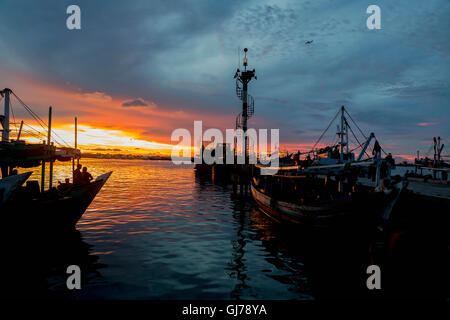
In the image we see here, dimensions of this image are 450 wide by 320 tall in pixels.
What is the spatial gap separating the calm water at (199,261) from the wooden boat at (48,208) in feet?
4.46

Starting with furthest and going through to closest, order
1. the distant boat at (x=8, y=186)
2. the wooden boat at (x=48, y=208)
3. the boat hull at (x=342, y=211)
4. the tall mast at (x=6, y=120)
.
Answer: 1. the tall mast at (x=6, y=120)
2. the wooden boat at (x=48, y=208)
3. the boat hull at (x=342, y=211)
4. the distant boat at (x=8, y=186)

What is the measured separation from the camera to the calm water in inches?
369

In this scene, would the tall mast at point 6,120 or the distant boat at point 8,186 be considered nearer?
the distant boat at point 8,186

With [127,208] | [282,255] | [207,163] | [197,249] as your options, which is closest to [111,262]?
[197,249]

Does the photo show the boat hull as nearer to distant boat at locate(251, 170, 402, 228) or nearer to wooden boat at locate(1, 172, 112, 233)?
distant boat at locate(251, 170, 402, 228)

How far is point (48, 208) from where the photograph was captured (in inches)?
579

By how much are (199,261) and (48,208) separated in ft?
31.2

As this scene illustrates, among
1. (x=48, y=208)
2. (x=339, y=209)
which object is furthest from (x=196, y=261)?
(x=48, y=208)

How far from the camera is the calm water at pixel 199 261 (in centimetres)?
938

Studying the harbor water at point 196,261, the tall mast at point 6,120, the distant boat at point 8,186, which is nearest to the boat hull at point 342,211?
the harbor water at point 196,261

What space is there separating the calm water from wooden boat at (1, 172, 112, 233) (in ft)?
4.46

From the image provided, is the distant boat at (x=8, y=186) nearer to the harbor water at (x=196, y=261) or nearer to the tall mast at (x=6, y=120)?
the harbor water at (x=196, y=261)
